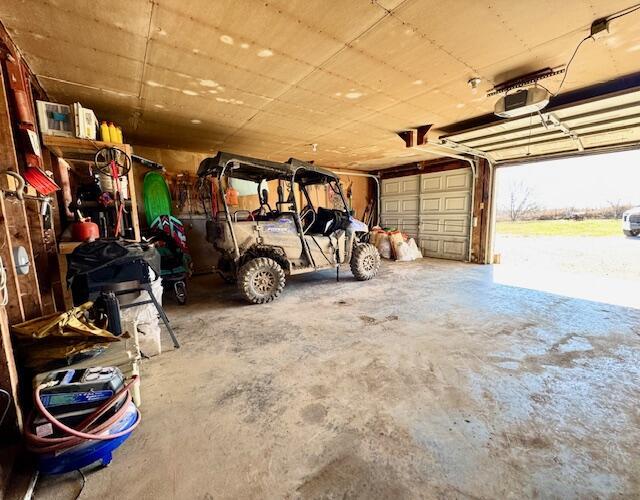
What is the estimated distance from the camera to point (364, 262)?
5.16 metres

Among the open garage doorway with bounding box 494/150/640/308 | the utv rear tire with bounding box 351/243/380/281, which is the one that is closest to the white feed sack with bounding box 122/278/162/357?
the utv rear tire with bounding box 351/243/380/281

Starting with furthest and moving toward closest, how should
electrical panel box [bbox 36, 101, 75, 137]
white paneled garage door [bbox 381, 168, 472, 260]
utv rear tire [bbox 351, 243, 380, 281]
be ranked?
white paneled garage door [bbox 381, 168, 472, 260], utv rear tire [bbox 351, 243, 380, 281], electrical panel box [bbox 36, 101, 75, 137]

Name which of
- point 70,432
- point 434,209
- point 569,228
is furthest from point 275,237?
point 569,228

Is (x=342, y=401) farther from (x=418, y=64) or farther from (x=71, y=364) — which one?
(x=418, y=64)

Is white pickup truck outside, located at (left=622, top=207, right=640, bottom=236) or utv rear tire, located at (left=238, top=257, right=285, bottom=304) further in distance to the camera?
white pickup truck outside, located at (left=622, top=207, right=640, bottom=236)

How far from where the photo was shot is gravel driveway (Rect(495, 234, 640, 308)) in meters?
4.30

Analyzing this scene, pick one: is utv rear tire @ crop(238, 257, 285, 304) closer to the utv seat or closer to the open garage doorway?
the utv seat

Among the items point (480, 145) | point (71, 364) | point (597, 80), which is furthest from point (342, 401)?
point (480, 145)

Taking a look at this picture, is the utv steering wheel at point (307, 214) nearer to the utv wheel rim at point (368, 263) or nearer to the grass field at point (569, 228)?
the utv wheel rim at point (368, 263)

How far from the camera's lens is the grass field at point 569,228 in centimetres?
1148

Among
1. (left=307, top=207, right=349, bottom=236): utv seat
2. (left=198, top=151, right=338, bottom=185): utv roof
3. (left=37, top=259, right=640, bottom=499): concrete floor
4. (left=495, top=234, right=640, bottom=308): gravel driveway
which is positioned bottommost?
(left=495, top=234, right=640, bottom=308): gravel driveway

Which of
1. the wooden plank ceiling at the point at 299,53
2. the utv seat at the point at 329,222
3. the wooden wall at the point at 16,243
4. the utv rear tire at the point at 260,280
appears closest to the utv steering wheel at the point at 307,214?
the utv seat at the point at 329,222

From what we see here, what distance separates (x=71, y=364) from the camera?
1.47 meters

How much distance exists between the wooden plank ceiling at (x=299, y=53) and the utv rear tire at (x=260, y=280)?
2.13 meters
